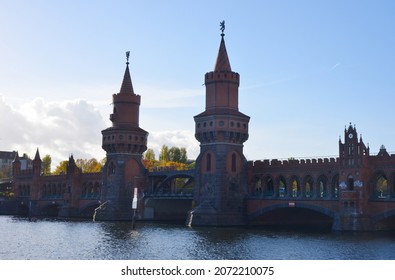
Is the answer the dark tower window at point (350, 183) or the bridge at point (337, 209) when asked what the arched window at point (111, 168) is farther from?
the dark tower window at point (350, 183)

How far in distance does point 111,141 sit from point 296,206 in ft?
128

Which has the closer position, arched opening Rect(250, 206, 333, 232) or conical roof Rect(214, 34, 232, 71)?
arched opening Rect(250, 206, 333, 232)

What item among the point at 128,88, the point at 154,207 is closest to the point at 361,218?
the point at 154,207

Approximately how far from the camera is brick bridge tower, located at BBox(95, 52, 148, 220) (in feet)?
323

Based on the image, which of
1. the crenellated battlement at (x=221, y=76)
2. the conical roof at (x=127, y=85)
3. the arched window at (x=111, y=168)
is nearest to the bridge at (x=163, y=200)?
the arched window at (x=111, y=168)

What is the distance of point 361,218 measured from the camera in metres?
66.0

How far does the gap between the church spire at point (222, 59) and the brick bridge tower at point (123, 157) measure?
2315 cm

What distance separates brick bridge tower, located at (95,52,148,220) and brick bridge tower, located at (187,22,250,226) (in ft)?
64.3

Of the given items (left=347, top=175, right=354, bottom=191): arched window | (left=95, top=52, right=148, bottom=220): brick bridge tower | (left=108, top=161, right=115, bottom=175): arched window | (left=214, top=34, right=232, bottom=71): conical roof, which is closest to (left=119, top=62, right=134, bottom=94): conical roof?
(left=95, top=52, right=148, bottom=220): brick bridge tower

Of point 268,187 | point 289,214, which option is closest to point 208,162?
point 268,187

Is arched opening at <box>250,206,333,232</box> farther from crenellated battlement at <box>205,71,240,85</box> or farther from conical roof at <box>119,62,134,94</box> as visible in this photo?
conical roof at <box>119,62,134,94</box>

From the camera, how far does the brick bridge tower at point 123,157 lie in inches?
3880

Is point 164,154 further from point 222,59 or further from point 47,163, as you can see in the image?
point 222,59

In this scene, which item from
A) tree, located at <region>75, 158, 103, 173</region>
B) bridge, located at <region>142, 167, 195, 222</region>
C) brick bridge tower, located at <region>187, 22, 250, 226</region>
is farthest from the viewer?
tree, located at <region>75, 158, 103, 173</region>
